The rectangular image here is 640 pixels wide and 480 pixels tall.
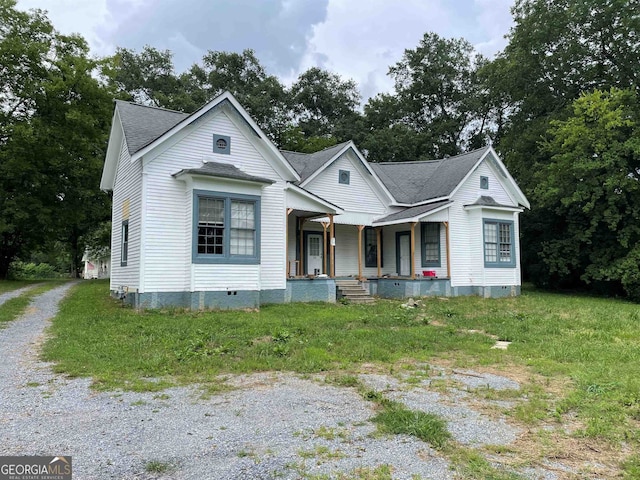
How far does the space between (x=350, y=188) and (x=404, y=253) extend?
3776mm

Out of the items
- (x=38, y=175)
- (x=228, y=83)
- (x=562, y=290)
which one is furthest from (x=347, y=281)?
(x=228, y=83)

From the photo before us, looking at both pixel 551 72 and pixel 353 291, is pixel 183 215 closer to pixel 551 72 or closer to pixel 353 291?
pixel 353 291

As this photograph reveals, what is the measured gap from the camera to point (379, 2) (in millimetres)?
15242

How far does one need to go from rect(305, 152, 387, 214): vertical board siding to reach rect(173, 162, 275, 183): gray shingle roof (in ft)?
14.9

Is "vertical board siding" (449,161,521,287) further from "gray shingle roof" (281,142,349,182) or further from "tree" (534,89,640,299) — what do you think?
"gray shingle roof" (281,142,349,182)

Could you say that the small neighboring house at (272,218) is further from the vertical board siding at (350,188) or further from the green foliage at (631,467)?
the green foliage at (631,467)

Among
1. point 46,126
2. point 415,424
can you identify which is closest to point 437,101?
point 46,126

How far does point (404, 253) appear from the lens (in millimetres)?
19844

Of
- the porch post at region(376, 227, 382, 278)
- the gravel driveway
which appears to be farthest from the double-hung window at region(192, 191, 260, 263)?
the porch post at region(376, 227, 382, 278)

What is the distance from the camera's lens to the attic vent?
13891 mm

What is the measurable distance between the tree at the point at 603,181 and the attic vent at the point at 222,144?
46.7ft

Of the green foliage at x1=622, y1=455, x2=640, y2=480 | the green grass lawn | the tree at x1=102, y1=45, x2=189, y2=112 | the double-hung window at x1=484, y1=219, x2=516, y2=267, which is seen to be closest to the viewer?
the green foliage at x1=622, y1=455, x2=640, y2=480

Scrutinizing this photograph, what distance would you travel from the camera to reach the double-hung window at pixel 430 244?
18969mm

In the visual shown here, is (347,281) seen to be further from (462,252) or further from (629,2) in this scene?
(629,2)
